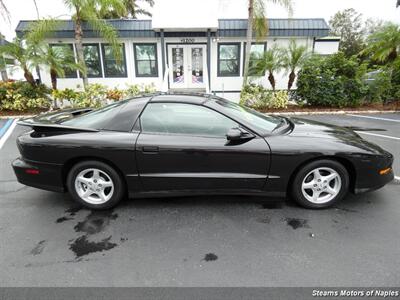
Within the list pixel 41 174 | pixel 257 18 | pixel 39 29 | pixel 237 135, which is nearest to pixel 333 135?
pixel 237 135

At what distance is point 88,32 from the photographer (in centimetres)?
1177

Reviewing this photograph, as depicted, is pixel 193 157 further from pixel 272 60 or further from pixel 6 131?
pixel 272 60

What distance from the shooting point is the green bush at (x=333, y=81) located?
9656 mm

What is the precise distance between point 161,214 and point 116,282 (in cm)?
100

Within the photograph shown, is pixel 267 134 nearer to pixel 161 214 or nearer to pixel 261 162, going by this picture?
pixel 261 162

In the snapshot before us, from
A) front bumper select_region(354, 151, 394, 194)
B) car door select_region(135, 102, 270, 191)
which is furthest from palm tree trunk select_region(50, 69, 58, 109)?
front bumper select_region(354, 151, 394, 194)

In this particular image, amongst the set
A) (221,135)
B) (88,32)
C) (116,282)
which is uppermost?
(88,32)

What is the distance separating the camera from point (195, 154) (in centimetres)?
284

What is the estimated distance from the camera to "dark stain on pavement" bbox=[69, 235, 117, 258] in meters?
2.39

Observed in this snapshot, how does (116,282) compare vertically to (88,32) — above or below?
below

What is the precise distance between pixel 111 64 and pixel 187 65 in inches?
146

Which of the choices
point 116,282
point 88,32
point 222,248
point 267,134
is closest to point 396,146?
point 267,134

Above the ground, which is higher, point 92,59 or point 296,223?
point 92,59

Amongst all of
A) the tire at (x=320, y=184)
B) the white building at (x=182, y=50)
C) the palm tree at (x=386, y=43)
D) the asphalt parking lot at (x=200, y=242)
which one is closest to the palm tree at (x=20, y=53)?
the white building at (x=182, y=50)
